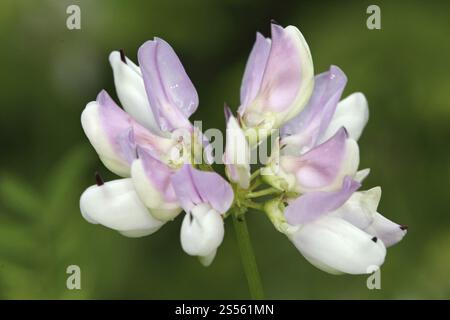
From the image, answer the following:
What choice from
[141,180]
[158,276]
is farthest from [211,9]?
[141,180]

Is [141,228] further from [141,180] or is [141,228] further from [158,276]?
[158,276]

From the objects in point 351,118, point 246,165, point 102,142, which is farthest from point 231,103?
point 246,165

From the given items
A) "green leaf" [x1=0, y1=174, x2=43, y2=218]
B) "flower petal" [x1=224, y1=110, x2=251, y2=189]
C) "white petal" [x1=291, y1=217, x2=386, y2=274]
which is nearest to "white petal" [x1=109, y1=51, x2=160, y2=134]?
"flower petal" [x1=224, y1=110, x2=251, y2=189]

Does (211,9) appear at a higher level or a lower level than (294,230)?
higher

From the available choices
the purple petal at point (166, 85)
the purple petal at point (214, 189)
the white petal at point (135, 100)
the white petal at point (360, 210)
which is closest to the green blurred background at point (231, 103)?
the white petal at point (135, 100)

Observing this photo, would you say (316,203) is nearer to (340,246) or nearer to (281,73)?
(340,246)

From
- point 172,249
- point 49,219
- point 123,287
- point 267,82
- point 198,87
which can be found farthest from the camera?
point 198,87

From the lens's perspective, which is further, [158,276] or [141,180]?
[158,276]

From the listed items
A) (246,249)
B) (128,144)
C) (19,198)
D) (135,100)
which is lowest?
(246,249)
